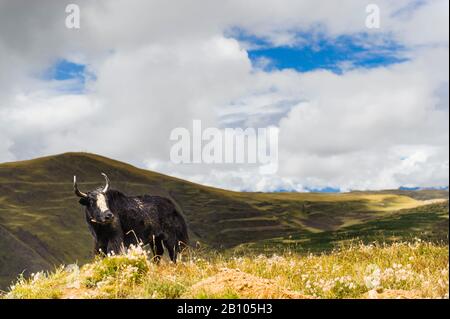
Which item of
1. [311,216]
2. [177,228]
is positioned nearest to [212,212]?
[311,216]

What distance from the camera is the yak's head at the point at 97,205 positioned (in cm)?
1430

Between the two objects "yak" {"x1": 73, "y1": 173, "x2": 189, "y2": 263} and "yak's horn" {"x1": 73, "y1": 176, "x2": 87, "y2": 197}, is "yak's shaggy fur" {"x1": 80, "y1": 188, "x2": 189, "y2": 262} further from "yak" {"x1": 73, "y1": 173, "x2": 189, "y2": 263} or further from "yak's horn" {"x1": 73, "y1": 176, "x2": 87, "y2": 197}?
"yak's horn" {"x1": 73, "y1": 176, "x2": 87, "y2": 197}

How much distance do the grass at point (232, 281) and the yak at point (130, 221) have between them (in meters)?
3.17

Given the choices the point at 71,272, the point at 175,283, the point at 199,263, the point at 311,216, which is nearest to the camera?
the point at 175,283

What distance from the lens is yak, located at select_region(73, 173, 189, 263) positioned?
14.5 metres

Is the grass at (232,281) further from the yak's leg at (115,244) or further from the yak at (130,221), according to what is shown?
the yak's leg at (115,244)

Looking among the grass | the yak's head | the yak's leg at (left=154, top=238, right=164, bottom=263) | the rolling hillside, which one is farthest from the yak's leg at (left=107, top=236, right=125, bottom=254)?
the rolling hillside

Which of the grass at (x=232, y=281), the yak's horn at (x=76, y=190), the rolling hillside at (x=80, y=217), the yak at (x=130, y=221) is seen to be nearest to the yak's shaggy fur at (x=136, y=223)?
the yak at (x=130, y=221)

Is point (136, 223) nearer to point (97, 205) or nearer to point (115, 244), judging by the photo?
point (115, 244)

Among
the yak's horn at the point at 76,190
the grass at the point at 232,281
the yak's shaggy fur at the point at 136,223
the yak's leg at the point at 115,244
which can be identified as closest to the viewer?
the grass at the point at 232,281

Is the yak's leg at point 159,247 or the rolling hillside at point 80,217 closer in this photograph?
the yak's leg at point 159,247

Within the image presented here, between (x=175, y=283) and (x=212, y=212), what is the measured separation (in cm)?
6563
